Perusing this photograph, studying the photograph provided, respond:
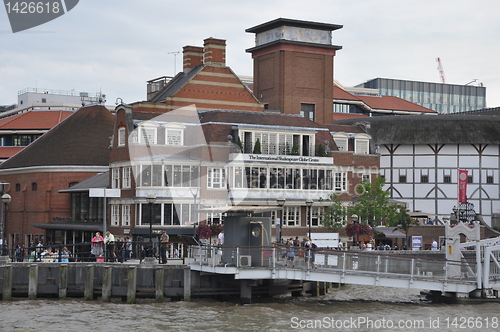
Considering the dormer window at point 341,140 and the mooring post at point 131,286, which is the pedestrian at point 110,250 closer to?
the mooring post at point 131,286

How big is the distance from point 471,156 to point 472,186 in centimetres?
318

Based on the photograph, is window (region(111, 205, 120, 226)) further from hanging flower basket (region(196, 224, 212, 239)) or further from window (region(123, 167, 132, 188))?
hanging flower basket (region(196, 224, 212, 239))

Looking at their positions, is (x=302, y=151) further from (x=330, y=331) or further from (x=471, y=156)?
(x=330, y=331)

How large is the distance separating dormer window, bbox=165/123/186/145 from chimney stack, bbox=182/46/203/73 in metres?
18.8

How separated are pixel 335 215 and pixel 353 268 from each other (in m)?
23.4

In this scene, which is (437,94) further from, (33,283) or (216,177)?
(33,283)

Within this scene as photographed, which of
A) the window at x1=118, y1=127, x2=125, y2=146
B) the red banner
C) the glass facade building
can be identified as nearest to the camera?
the window at x1=118, y1=127, x2=125, y2=146

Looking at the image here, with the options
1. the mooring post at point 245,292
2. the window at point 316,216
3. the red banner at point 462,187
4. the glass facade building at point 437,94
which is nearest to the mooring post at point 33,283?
the mooring post at point 245,292

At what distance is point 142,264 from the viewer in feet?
134

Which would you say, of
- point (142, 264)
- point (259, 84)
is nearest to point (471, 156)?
point (259, 84)

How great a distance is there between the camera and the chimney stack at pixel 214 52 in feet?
241

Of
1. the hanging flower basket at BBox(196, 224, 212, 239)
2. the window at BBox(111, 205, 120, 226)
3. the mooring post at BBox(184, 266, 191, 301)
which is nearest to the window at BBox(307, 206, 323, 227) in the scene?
the hanging flower basket at BBox(196, 224, 212, 239)

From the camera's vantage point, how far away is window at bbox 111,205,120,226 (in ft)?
201

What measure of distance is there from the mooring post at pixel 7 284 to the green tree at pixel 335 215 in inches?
1102
